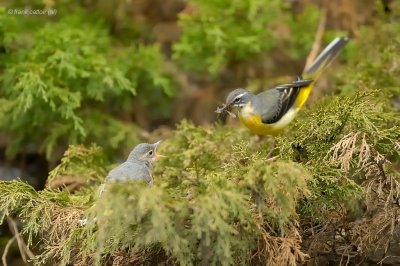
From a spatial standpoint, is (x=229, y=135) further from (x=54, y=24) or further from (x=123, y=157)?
(x=54, y=24)

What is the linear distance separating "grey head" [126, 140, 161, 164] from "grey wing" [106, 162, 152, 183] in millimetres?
118

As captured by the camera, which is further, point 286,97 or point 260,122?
point 286,97

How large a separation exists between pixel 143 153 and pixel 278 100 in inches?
35.5

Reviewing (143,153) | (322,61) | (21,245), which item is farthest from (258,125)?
(21,245)

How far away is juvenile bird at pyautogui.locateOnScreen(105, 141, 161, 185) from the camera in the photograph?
2996mm

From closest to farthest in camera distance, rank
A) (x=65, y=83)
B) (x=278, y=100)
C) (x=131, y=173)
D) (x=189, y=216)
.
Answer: (x=189, y=216)
(x=131, y=173)
(x=278, y=100)
(x=65, y=83)

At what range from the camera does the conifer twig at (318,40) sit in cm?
504

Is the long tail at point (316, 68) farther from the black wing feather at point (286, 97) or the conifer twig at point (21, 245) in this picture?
the conifer twig at point (21, 245)

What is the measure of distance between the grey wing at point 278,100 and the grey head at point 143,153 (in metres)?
0.71

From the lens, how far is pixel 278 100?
3508 mm

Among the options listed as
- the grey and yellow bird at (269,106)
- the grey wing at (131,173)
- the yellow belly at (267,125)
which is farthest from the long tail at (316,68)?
the grey wing at (131,173)

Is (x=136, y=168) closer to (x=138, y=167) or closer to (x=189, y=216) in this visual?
Answer: (x=138, y=167)

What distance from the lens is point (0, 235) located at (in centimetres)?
405

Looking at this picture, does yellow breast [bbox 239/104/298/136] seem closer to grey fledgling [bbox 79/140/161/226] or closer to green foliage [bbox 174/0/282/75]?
grey fledgling [bbox 79/140/161/226]
